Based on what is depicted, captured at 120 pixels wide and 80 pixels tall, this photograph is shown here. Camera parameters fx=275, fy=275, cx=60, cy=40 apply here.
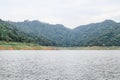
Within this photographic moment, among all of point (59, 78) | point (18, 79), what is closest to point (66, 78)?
point (59, 78)

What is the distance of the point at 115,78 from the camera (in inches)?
2301

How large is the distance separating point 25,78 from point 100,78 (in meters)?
16.0

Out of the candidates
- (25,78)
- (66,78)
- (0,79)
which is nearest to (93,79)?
(66,78)

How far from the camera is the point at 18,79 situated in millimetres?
56125

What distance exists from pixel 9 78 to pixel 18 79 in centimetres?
257

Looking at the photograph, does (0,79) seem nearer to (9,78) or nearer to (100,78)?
(9,78)

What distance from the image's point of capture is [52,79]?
56.7 m

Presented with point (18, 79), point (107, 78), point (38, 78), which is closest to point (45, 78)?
point (38, 78)

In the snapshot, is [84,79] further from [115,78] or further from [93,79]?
[115,78]

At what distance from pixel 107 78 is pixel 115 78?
5.52ft

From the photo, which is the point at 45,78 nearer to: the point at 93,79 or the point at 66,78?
the point at 66,78

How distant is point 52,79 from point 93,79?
855 cm

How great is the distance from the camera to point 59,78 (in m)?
58.2

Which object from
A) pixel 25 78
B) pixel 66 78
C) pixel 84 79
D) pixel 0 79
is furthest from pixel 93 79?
pixel 0 79
